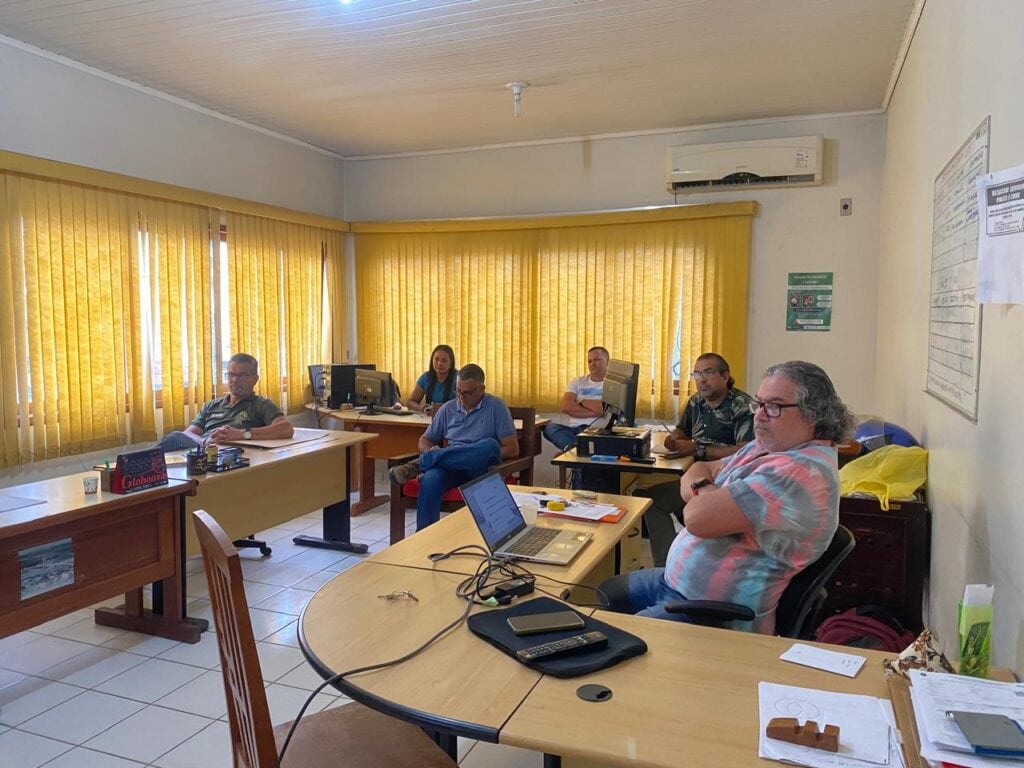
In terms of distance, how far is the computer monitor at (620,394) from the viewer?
3.74 metres

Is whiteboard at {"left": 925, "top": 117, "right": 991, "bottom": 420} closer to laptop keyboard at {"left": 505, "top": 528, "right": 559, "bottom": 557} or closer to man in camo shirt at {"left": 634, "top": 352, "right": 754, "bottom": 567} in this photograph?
man in camo shirt at {"left": 634, "top": 352, "right": 754, "bottom": 567}

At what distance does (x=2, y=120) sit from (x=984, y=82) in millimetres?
4450

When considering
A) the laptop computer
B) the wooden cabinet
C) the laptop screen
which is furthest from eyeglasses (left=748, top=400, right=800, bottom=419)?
the wooden cabinet

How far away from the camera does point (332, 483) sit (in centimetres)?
433

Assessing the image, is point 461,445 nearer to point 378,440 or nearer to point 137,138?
point 378,440

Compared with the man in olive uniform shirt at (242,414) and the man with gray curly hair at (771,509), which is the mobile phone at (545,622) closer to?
the man with gray curly hair at (771,509)

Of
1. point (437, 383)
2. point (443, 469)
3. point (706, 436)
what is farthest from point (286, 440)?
point (706, 436)

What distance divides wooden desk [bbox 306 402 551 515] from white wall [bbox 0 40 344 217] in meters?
1.90

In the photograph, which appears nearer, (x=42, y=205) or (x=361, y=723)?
(x=361, y=723)

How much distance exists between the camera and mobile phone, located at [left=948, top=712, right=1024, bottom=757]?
3.61ft

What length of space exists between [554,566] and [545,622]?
1.55ft

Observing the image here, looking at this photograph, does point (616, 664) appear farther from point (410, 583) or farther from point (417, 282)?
point (417, 282)

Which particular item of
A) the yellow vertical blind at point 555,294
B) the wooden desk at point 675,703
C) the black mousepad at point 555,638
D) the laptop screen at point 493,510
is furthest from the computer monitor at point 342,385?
the wooden desk at point 675,703

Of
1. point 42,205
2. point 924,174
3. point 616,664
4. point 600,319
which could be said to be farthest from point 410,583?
point 600,319
